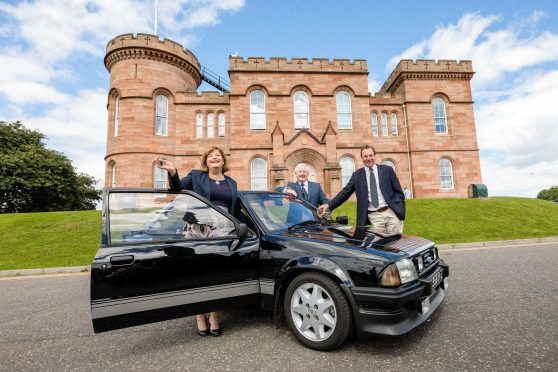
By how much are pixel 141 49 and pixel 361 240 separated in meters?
21.6

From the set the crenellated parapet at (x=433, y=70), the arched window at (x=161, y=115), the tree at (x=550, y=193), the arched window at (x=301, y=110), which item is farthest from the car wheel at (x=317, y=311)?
the tree at (x=550, y=193)

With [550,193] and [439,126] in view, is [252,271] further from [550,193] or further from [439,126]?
[550,193]

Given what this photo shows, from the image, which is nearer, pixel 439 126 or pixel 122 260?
pixel 122 260

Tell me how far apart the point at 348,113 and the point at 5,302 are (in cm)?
1969

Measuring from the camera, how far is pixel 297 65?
2012 centimetres

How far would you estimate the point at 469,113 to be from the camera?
21.2 m

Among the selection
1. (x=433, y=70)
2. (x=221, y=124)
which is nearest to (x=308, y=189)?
(x=221, y=124)

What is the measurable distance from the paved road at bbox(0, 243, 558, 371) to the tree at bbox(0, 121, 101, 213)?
78.2 feet

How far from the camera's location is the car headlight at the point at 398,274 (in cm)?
226

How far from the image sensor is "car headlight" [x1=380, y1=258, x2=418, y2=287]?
226 centimetres

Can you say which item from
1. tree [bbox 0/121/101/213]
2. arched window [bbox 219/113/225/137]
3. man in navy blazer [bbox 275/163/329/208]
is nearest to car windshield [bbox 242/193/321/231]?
man in navy blazer [bbox 275/163/329/208]

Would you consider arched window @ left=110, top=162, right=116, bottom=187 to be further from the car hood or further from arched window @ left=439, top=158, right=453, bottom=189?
arched window @ left=439, top=158, right=453, bottom=189

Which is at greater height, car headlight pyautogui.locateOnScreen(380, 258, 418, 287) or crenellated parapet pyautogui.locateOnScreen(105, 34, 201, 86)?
crenellated parapet pyautogui.locateOnScreen(105, 34, 201, 86)

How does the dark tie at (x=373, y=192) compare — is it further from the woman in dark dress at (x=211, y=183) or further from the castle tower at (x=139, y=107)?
the castle tower at (x=139, y=107)
